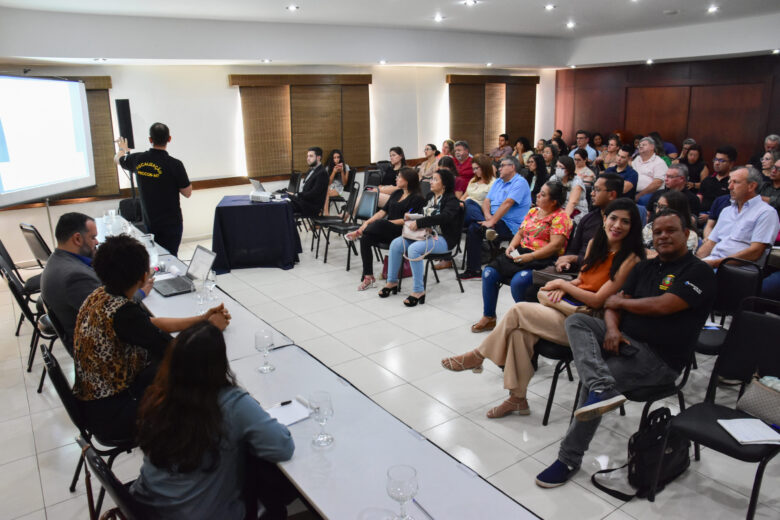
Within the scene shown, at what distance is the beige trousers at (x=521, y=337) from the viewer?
3143 millimetres

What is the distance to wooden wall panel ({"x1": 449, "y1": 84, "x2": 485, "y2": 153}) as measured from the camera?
10641 millimetres

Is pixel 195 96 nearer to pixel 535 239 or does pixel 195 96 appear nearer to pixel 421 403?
pixel 535 239

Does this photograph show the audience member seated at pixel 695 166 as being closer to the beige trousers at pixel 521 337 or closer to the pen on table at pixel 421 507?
the beige trousers at pixel 521 337

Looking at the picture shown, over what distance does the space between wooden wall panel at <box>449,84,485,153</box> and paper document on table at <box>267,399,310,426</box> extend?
911cm

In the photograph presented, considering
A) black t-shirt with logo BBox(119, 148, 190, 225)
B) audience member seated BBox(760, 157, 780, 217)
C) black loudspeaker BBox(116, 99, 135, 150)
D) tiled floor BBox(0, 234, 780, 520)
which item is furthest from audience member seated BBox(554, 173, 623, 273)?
black loudspeaker BBox(116, 99, 135, 150)

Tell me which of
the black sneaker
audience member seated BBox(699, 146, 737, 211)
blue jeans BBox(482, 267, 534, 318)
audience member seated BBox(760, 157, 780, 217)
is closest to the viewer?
blue jeans BBox(482, 267, 534, 318)

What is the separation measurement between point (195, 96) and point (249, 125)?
867 mm

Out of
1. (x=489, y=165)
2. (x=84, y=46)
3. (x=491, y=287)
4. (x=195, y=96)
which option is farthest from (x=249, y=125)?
(x=491, y=287)

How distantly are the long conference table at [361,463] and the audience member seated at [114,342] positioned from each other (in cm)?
45

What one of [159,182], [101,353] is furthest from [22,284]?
[101,353]

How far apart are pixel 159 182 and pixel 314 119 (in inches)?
170

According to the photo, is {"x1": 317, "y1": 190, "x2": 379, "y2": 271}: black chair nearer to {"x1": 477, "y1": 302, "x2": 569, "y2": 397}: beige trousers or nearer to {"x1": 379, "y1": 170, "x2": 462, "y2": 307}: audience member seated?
{"x1": 379, "y1": 170, "x2": 462, "y2": 307}: audience member seated

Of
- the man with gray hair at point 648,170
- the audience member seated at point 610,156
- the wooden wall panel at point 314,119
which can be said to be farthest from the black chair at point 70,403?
the audience member seated at point 610,156

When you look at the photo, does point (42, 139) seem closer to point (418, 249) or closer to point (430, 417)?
point (418, 249)
